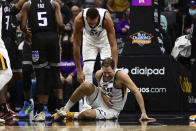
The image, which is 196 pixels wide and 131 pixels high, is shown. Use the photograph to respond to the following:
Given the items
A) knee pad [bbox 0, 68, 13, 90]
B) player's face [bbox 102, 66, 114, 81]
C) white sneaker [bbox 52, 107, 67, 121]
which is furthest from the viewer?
white sneaker [bbox 52, 107, 67, 121]

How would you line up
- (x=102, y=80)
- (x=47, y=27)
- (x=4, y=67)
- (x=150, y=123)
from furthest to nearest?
(x=47, y=27), (x=102, y=80), (x=150, y=123), (x=4, y=67)

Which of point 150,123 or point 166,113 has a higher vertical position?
point 150,123

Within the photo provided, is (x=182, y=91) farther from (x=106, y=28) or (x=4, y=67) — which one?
(x=4, y=67)

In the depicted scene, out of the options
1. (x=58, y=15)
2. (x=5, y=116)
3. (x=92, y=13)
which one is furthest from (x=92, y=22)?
(x=5, y=116)

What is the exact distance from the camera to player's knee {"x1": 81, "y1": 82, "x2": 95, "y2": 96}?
8.51 m

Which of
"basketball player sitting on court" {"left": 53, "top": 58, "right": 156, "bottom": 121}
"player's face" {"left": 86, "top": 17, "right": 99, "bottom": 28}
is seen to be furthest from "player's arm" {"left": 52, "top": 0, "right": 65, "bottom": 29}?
"basketball player sitting on court" {"left": 53, "top": 58, "right": 156, "bottom": 121}

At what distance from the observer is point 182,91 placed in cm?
1001

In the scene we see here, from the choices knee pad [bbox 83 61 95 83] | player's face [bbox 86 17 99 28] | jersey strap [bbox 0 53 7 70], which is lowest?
knee pad [bbox 83 61 95 83]

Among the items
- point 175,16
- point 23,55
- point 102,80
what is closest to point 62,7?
point 23,55

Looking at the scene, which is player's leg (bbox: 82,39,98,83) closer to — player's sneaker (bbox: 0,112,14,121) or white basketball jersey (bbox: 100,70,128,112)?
white basketball jersey (bbox: 100,70,128,112)

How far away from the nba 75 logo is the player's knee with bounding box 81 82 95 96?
2080 mm

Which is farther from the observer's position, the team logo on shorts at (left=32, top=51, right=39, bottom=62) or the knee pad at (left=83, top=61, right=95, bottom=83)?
the knee pad at (left=83, top=61, right=95, bottom=83)

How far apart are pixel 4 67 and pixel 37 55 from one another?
7.26 ft

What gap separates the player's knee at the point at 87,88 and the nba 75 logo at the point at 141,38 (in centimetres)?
208
